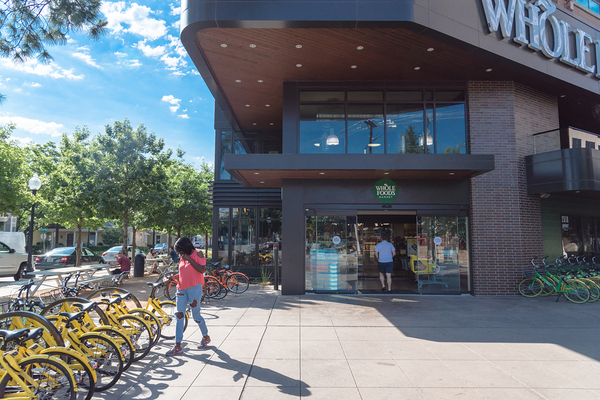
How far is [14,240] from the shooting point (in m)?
16.3

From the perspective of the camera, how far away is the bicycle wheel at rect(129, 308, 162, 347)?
17.8 feet

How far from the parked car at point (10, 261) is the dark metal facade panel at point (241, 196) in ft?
29.4

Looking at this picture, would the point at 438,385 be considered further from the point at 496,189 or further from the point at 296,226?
the point at 496,189

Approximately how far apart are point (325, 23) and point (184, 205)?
18781 mm

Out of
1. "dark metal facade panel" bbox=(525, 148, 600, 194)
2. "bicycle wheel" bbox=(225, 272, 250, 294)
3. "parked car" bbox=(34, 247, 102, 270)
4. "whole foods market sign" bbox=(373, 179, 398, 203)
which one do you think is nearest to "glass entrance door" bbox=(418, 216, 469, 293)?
"whole foods market sign" bbox=(373, 179, 398, 203)

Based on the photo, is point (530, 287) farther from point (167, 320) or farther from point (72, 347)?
point (72, 347)

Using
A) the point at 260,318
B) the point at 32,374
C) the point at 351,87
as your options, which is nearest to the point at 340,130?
the point at 351,87

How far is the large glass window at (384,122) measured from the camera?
11.2 metres

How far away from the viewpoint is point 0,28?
20.9 ft

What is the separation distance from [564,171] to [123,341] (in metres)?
12.3

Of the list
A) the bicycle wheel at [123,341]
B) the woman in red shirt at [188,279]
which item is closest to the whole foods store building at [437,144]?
the woman in red shirt at [188,279]

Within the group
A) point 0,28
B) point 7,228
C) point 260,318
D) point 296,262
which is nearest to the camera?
point 0,28

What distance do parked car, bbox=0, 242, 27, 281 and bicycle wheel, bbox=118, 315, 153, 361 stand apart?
550 inches

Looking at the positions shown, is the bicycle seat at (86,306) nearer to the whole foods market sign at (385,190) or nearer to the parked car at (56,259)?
the whole foods market sign at (385,190)
